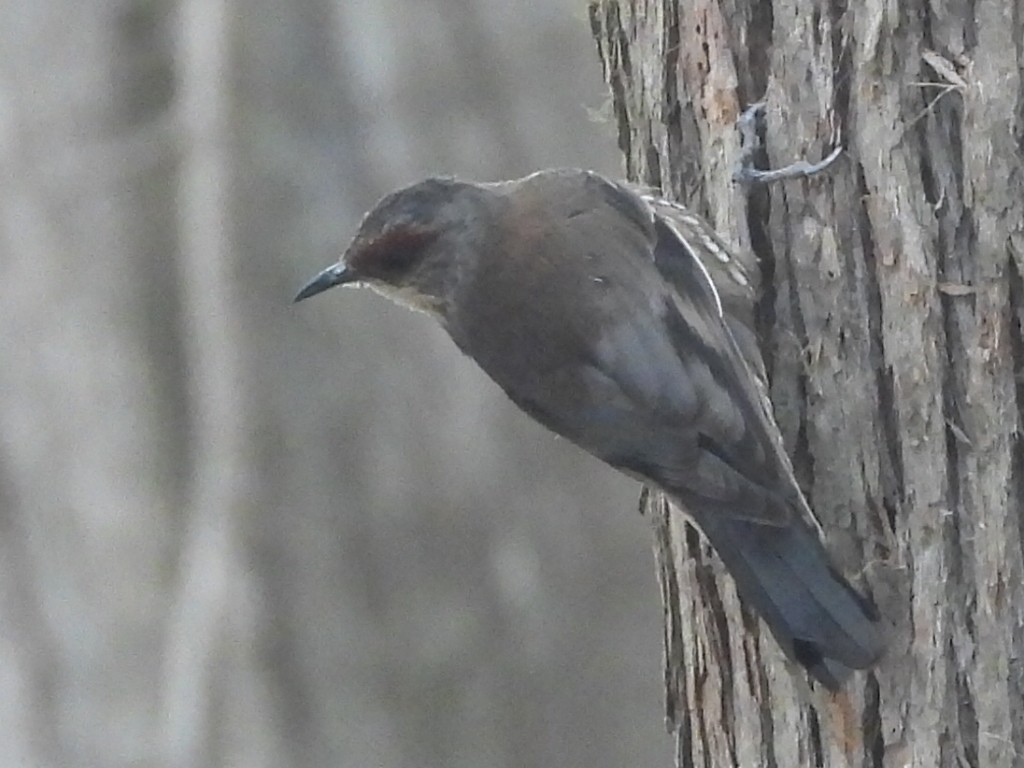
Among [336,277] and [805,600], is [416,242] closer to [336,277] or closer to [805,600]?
[336,277]

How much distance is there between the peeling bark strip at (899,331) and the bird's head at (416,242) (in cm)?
53

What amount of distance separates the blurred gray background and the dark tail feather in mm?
2564

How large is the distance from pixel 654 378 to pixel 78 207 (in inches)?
111

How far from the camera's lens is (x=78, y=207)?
14.8 ft

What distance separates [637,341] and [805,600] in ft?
1.67

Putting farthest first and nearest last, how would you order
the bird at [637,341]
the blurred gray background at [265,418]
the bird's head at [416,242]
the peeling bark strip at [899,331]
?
the blurred gray background at [265,418], the bird's head at [416,242], the bird at [637,341], the peeling bark strip at [899,331]

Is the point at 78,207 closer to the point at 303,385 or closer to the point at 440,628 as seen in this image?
the point at 303,385

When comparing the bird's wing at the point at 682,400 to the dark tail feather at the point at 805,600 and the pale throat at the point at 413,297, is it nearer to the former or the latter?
the dark tail feather at the point at 805,600

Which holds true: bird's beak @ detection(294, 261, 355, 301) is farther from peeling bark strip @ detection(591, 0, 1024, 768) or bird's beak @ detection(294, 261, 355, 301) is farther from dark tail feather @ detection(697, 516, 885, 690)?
dark tail feather @ detection(697, 516, 885, 690)

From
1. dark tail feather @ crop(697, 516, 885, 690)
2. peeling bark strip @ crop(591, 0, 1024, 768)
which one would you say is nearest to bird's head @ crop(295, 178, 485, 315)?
peeling bark strip @ crop(591, 0, 1024, 768)

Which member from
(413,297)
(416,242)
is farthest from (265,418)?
(416,242)

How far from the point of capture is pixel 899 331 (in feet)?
6.58

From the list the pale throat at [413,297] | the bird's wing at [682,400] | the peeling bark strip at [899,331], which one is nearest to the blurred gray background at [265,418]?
the pale throat at [413,297]

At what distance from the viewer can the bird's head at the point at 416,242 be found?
8.31 feet
